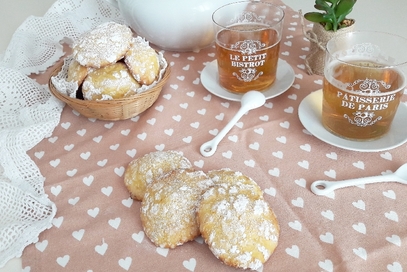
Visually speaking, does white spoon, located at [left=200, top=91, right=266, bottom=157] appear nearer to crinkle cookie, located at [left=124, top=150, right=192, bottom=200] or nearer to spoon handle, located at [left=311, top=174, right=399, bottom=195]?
crinkle cookie, located at [left=124, top=150, right=192, bottom=200]

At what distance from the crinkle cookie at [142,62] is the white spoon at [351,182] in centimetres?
32

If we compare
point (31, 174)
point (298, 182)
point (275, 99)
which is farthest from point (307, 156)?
point (31, 174)

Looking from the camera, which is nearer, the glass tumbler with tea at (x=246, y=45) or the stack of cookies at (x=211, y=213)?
the stack of cookies at (x=211, y=213)

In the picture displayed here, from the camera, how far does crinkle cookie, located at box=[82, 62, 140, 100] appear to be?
2.29 ft

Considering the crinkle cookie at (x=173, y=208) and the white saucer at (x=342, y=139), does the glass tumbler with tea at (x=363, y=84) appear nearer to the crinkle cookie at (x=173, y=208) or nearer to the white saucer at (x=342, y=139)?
the white saucer at (x=342, y=139)

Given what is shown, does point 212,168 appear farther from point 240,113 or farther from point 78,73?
point 78,73

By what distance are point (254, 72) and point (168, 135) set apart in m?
0.19

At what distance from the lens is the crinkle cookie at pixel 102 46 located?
2.25 feet

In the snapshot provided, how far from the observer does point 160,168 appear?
1.96 feet

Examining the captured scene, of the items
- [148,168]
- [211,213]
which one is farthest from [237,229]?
[148,168]

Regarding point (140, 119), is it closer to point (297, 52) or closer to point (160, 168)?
point (160, 168)

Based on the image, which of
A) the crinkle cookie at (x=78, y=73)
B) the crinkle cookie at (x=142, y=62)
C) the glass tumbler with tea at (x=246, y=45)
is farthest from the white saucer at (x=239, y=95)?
the crinkle cookie at (x=78, y=73)

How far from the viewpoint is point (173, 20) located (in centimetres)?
86

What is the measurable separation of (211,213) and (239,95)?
1.12ft
